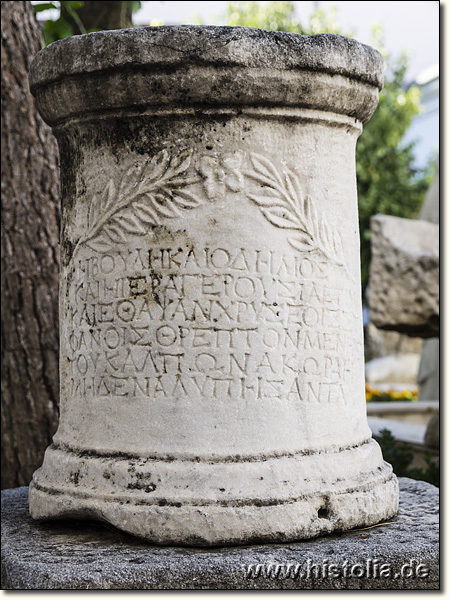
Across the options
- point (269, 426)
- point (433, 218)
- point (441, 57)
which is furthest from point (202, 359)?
point (433, 218)

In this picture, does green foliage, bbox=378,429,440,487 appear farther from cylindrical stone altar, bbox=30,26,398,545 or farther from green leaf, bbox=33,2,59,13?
green leaf, bbox=33,2,59,13

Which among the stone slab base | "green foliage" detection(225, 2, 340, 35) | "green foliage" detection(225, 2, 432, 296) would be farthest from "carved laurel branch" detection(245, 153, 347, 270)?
"green foliage" detection(225, 2, 340, 35)

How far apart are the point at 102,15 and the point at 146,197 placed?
141 inches

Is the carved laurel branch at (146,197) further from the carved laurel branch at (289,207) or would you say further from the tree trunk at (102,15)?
the tree trunk at (102,15)

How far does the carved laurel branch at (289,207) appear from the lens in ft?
9.33

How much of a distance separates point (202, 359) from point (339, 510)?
677 mm

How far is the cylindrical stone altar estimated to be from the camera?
2.75m

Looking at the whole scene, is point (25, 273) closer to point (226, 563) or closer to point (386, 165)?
point (226, 563)

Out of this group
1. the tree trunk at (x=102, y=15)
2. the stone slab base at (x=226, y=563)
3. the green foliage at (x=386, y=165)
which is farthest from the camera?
the green foliage at (x=386, y=165)

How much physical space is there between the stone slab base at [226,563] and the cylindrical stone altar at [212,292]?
0.08 m

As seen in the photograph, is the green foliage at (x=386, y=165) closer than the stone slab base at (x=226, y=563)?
No

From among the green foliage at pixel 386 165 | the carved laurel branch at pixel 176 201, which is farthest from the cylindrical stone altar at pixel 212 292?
the green foliage at pixel 386 165

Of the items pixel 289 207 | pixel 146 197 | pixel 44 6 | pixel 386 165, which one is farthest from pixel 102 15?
pixel 386 165

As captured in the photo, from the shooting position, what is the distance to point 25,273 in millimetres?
4734
